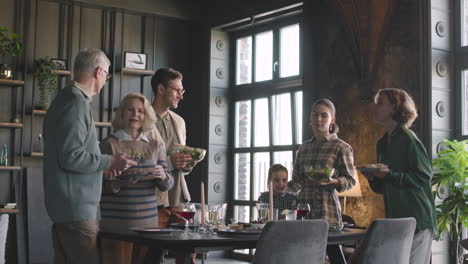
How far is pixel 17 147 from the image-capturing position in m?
7.26

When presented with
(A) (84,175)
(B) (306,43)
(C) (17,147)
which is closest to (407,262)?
(A) (84,175)

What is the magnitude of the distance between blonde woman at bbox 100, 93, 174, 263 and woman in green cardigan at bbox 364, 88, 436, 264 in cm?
114

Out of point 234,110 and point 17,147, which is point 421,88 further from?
point 17,147

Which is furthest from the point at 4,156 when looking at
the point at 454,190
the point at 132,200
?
the point at 454,190

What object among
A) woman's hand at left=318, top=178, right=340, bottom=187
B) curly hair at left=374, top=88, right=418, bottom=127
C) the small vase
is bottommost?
woman's hand at left=318, top=178, right=340, bottom=187

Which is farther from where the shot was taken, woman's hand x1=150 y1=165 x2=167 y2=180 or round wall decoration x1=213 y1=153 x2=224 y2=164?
round wall decoration x1=213 y1=153 x2=224 y2=164

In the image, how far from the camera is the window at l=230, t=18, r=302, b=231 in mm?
→ 7516

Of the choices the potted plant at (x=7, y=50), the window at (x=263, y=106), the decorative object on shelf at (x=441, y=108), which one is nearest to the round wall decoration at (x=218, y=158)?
the window at (x=263, y=106)

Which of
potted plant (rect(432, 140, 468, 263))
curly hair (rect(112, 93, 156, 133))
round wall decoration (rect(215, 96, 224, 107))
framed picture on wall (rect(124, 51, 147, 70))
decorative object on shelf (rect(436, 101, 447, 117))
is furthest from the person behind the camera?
round wall decoration (rect(215, 96, 224, 107))

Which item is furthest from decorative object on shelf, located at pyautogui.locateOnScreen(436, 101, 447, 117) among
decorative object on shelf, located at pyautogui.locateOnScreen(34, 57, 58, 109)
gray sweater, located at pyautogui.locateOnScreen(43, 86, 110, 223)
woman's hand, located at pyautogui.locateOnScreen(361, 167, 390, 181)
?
decorative object on shelf, located at pyautogui.locateOnScreen(34, 57, 58, 109)

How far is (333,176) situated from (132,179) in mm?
1566

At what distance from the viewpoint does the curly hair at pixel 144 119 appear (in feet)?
11.5

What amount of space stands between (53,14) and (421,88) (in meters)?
4.41

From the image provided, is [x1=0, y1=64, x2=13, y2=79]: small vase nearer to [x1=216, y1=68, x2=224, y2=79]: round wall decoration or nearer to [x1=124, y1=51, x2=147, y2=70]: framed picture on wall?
[x1=124, y1=51, x2=147, y2=70]: framed picture on wall
